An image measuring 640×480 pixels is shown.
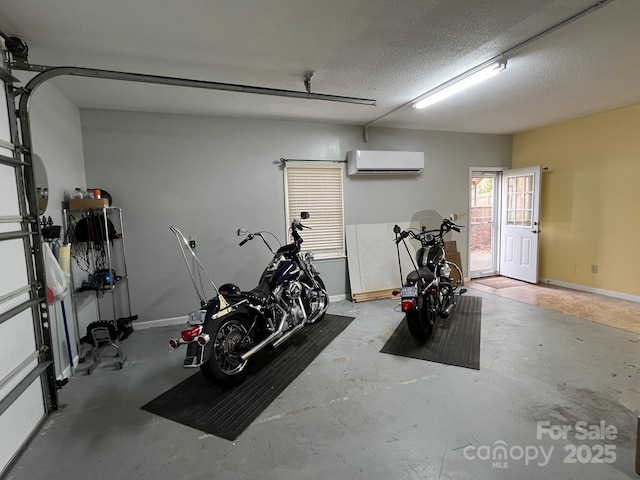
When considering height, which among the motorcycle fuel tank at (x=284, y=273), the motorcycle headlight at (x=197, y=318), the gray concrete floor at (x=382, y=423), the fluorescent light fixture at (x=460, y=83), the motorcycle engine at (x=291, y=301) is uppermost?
the fluorescent light fixture at (x=460, y=83)

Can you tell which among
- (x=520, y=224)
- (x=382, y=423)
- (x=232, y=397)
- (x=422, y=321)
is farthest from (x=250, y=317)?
(x=520, y=224)

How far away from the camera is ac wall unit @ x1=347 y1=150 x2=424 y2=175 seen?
455 cm

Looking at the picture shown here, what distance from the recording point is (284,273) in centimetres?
319

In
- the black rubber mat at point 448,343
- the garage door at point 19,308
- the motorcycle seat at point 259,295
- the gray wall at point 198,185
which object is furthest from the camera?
the gray wall at point 198,185

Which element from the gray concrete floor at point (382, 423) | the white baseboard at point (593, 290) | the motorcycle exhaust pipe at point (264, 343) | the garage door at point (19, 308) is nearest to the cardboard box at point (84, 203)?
the garage door at point (19, 308)

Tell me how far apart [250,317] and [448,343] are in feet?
6.63

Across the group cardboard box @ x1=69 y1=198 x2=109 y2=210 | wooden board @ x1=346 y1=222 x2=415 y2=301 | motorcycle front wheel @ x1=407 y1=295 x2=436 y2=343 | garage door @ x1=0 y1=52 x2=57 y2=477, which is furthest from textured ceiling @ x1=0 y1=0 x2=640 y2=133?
motorcycle front wheel @ x1=407 y1=295 x2=436 y2=343

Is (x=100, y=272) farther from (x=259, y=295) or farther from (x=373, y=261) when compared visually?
(x=373, y=261)

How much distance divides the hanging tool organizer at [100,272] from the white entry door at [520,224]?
20.1ft

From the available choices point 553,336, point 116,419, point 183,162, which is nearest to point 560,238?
point 553,336

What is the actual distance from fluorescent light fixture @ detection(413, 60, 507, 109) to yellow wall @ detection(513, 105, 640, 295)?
2.89 m

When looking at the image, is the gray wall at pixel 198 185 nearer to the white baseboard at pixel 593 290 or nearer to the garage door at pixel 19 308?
the garage door at pixel 19 308

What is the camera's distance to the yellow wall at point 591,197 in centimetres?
429

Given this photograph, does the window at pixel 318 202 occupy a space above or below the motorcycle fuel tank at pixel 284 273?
above
